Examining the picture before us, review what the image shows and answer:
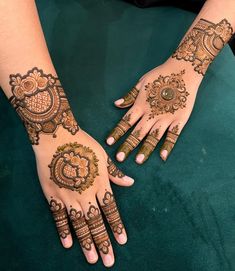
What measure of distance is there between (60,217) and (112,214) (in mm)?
121

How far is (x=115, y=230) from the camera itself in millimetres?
783

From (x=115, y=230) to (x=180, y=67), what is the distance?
51 cm

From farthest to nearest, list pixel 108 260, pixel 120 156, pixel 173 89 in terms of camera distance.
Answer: pixel 173 89
pixel 120 156
pixel 108 260

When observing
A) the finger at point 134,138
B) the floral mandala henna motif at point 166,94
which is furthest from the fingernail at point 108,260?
the floral mandala henna motif at point 166,94

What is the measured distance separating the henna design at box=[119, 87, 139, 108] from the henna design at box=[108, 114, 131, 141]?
0.04m

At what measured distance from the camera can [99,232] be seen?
78 cm

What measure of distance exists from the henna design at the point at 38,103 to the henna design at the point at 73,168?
0.05 metres

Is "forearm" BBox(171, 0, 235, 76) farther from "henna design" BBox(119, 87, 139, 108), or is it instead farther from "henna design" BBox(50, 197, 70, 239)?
"henna design" BBox(50, 197, 70, 239)

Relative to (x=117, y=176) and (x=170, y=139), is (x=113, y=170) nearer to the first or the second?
(x=117, y=176)

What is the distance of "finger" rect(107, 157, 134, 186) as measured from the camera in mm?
826

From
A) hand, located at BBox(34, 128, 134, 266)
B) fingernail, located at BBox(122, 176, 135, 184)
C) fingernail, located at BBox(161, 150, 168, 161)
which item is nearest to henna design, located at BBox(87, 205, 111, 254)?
hand, located at BBox(34, 128, 134, 266)

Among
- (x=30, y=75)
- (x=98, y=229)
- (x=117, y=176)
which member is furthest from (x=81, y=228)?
(x=30, y=75)

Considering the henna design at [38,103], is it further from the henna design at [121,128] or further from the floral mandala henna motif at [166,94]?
the floral mandala henna motif at [166,94]

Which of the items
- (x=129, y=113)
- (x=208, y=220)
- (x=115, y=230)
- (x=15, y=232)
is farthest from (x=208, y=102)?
(x=15, y=232)
